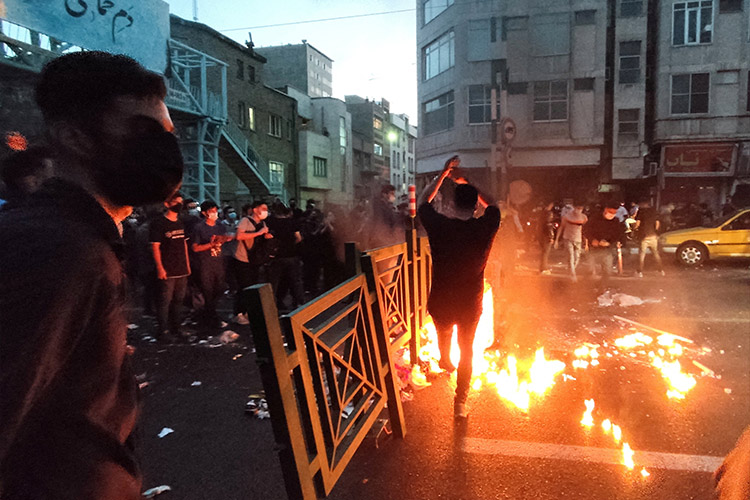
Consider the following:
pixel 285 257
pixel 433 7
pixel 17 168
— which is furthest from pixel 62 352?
pixel 433 7

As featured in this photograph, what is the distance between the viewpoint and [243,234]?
7.36m

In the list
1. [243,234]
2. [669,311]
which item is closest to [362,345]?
[243,234]

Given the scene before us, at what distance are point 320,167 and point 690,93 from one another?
2722 cm

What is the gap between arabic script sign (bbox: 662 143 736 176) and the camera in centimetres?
2556

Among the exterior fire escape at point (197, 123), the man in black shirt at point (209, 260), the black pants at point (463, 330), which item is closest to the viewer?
the black pants at point (463, 330)

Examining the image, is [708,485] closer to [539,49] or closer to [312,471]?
[312,471]

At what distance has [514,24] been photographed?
1079 inches

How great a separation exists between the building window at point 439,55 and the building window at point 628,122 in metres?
10.6

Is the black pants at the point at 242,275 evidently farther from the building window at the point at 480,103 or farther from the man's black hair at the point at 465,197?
the building window at the point at 480,103

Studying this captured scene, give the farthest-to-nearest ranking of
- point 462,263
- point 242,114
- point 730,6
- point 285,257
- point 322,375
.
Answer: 1. point 242,114
2. point 730,6
3. point 285,257
4. point 462,263
5. point 322,375

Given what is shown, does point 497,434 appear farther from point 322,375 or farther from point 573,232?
point 573,232

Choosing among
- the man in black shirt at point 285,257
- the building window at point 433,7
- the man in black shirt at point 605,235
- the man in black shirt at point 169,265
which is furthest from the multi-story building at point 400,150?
the man in black shirt at point 169,265

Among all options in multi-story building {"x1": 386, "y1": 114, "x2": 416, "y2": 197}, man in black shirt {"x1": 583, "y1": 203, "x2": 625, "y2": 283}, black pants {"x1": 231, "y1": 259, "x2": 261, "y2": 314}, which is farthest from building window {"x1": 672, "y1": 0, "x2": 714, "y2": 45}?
multi-story building {"x1": 386, "y1": 114, "x2": 416, "y2": 197}

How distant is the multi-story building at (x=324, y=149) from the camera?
1505 inches
